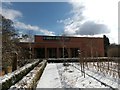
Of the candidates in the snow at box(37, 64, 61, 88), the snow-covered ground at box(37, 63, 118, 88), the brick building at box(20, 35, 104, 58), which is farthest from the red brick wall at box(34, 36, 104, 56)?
the snow-covered ground at box(37, 63, 118, 88)

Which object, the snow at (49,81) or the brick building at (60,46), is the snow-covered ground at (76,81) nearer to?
the snow at (49,81)

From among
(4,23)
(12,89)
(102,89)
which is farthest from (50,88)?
(4,23)

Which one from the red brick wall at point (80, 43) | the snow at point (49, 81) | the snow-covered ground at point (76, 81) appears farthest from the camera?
the red brick wall at point (80, 43)

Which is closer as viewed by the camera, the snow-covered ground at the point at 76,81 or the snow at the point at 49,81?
the snow-covered ground at the point at 76,81

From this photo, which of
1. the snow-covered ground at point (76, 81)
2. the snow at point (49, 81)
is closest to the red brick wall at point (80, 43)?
the snow at point (49, 81)

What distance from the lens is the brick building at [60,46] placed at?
39497mm

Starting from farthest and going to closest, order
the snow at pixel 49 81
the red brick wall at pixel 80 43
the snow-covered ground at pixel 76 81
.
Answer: the red brick wall at pixel 80 43, the snow at pixel 49 81, the snow-covered ground at pixel 76 81

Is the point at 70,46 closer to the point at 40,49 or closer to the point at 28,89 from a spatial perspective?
the point at 40,49

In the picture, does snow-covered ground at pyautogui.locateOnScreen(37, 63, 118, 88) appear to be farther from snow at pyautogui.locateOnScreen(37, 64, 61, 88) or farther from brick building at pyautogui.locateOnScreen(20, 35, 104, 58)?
brick building at pyautogui.locateOnScreen(20, 35, 104, 58)

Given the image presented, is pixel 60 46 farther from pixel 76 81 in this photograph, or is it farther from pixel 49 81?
pixel 76 81

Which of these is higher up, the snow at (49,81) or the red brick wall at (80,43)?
the red brick wall at (80,43)

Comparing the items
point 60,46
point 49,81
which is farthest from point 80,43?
point 49,81

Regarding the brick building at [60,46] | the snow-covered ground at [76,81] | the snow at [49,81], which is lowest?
the snow at [49,81]

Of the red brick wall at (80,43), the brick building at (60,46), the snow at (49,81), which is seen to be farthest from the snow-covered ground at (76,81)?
the brick building at (60,46)
